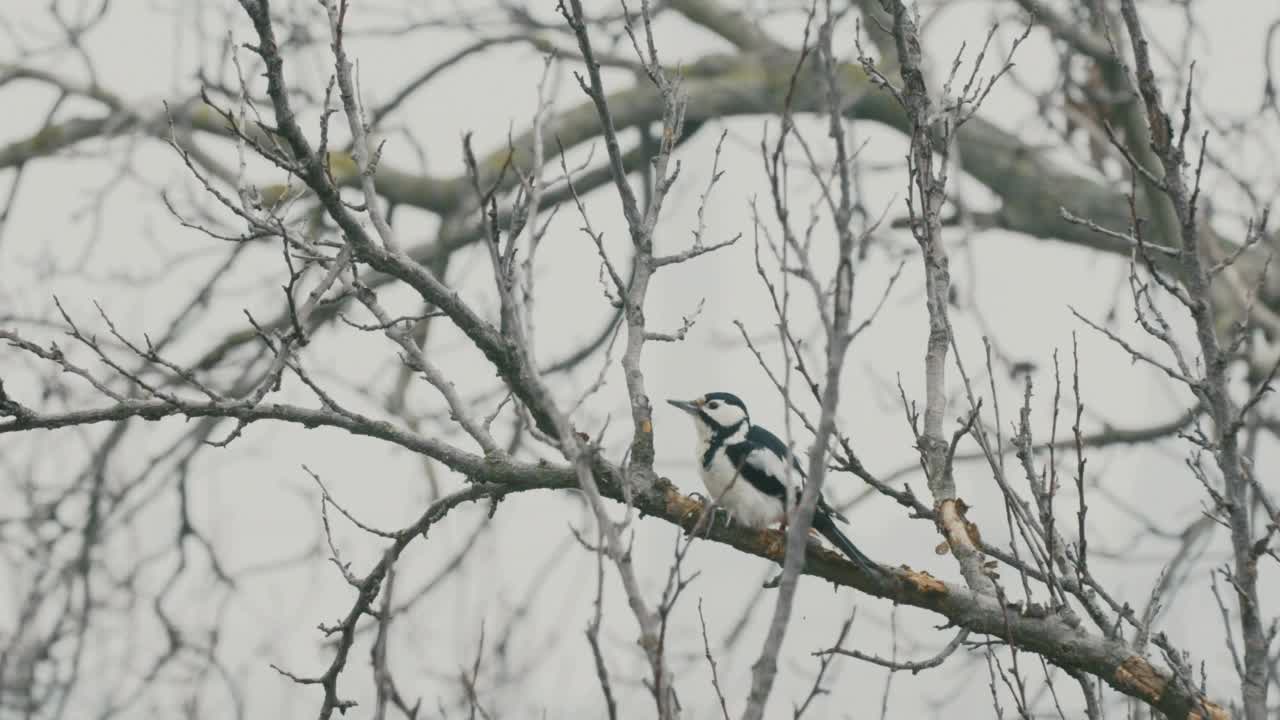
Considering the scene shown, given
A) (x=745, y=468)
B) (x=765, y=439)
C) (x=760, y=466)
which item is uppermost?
(x=765, y=439)

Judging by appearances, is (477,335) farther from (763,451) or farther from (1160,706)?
(1160,706)

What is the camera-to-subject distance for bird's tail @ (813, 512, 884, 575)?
13.2ft

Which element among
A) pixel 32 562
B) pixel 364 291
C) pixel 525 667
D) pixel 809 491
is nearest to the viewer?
pixel 809 491

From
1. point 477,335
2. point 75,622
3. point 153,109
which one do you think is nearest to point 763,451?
point 477,335

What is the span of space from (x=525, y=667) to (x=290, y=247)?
15.7 ft

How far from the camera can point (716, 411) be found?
18.7ft

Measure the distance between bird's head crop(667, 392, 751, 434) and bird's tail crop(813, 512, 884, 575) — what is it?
3.76 ft

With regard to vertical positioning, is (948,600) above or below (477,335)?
below

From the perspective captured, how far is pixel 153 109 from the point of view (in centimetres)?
845

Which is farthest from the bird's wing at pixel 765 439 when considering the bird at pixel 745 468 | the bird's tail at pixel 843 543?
the bird's tail at pixel 843 543

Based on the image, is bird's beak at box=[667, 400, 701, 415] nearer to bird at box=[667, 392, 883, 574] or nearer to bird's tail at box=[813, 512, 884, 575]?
bird at box=[667, 392, 883, 574]

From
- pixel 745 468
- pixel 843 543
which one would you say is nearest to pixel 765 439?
pixel 745 468

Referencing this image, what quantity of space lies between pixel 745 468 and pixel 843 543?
2.05ft

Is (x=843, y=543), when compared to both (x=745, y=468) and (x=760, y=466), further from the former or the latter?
(x=760, y=466)
